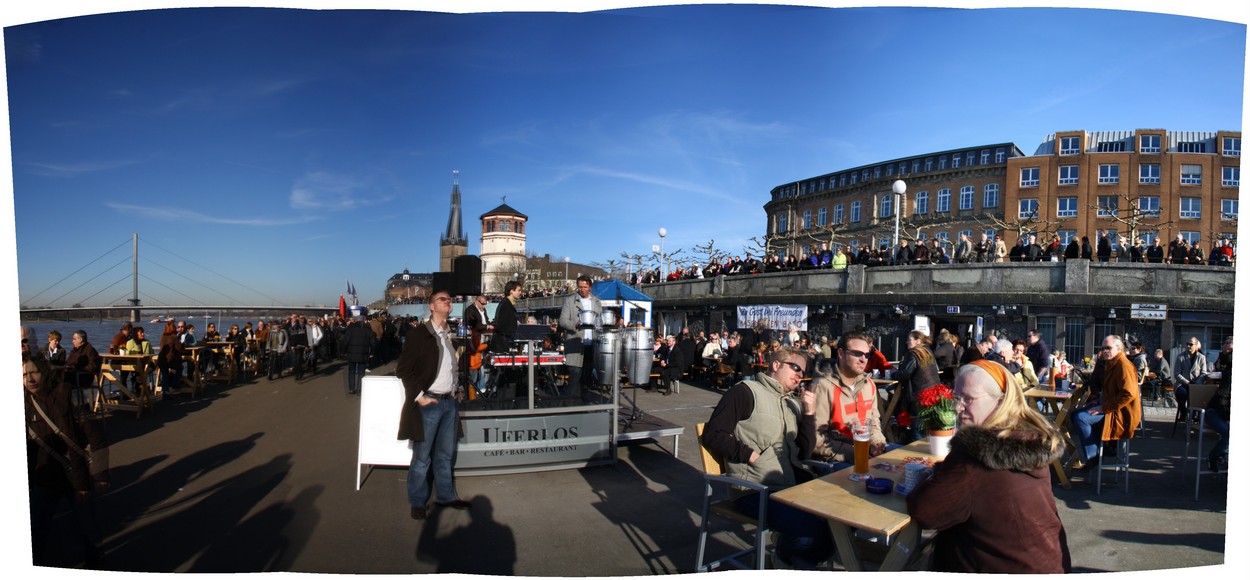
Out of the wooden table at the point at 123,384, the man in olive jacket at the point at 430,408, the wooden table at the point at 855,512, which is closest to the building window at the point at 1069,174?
the man in olive jacket at the point at 430,408

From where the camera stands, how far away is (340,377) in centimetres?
1634

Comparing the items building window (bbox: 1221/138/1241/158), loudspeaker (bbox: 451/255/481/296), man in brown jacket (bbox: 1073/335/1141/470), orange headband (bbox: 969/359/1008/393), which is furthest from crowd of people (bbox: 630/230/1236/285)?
loudspeaker (bbox: 451/255/481/296)

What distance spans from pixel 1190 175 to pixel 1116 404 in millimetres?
22807

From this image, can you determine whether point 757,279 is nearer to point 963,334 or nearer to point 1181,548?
point 963,334

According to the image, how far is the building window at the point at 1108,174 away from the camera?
35.6 m

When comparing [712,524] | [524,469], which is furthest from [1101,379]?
[524,469]

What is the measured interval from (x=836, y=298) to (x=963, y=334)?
307 cm

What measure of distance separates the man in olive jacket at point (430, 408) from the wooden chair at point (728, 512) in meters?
2.12

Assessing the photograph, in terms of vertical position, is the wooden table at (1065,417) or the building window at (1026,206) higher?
the building window at (1026,206)

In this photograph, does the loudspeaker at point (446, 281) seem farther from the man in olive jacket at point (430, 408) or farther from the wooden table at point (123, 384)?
the wooden table at point (123, 384)

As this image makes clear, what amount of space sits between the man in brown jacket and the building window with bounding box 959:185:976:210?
5134 cm

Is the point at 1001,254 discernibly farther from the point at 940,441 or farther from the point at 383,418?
the point at 383,418

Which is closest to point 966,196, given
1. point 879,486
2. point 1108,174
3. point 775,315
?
point 1108,174

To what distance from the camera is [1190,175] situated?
2253cm
